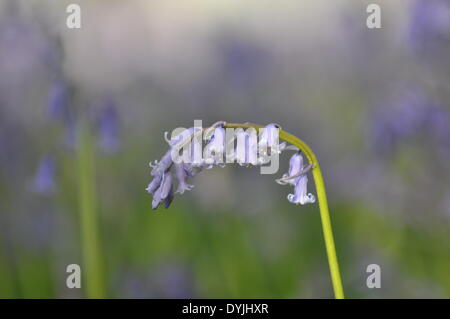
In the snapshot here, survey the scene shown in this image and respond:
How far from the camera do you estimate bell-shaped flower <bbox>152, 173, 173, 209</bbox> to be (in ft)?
8.03

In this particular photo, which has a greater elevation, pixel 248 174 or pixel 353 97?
pixel 353 97

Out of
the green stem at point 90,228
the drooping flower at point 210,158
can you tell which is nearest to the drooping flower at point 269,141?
the drooping flower at point 210,158

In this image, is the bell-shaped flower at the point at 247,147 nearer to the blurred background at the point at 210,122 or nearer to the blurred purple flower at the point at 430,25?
the blurred background at the point at 210,122

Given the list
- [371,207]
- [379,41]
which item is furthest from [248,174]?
[379,41]

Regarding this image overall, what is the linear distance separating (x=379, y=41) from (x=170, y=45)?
8.34 feet

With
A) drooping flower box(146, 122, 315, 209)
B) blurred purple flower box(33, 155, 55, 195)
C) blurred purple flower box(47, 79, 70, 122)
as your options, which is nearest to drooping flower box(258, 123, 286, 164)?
drooping flower box(146, 122, 315, 209)

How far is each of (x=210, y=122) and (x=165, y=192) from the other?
4.98 m

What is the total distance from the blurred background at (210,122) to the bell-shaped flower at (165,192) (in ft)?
5.10

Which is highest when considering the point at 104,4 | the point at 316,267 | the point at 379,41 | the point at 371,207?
the point at 104,4

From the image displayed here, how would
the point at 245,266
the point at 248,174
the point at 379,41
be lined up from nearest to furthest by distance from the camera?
the point at 245,266, the point at 248,174, the point at 379,41

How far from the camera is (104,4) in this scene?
7.93 m
